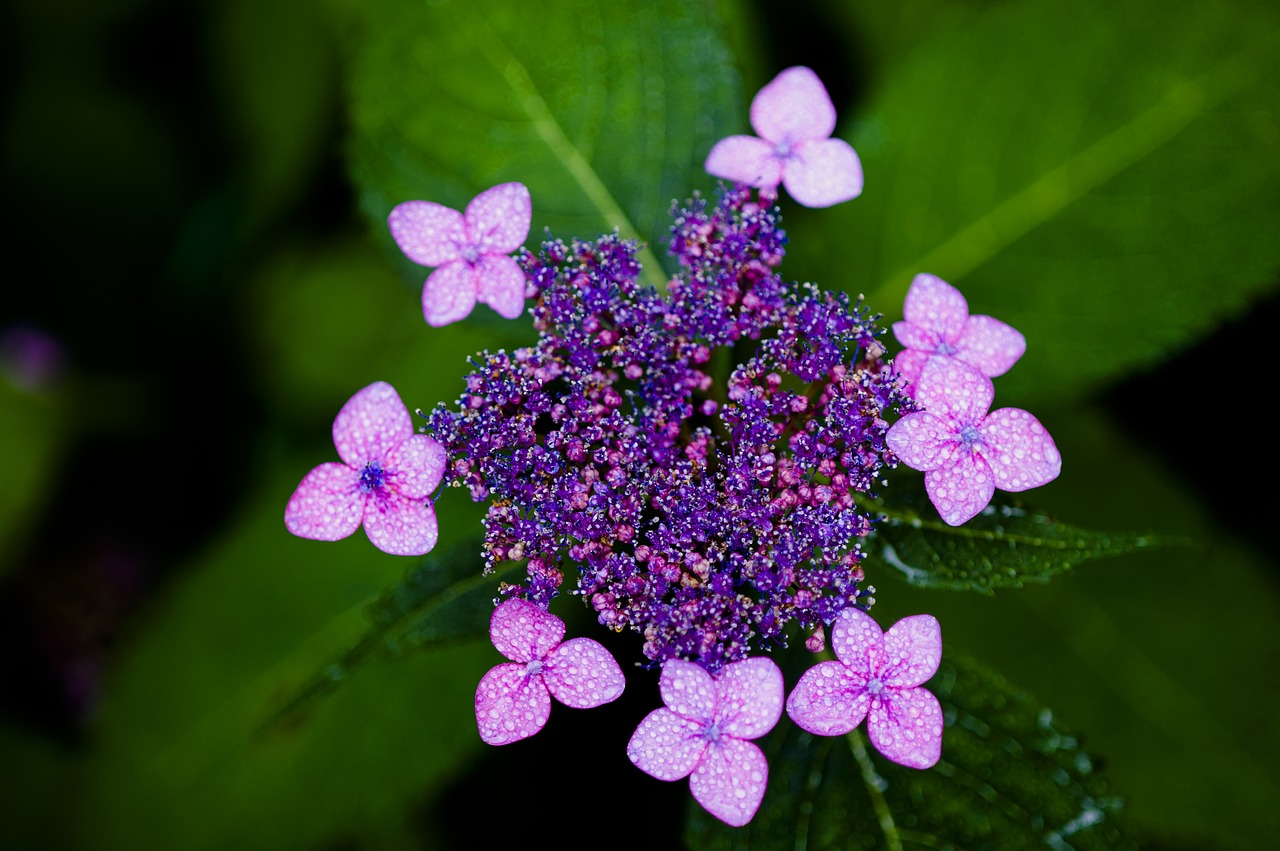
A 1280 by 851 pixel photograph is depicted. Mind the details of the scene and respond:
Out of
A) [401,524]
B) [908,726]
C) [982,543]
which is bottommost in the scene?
[908,726]

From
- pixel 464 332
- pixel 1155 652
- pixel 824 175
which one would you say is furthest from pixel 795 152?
pixel 1155 652

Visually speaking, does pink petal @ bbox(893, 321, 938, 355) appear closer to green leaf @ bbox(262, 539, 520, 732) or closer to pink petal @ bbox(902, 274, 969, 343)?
pink petal @ bbox(902, 274, 969, 343)

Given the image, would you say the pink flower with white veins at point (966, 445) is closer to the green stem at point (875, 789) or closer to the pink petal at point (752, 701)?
the pink petal at point (752, 701)

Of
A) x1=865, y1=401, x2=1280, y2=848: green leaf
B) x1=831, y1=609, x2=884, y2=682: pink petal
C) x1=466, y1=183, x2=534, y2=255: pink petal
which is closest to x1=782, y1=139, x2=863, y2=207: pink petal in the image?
x1=466, y1=183, x2=534, y2=255: pink petal

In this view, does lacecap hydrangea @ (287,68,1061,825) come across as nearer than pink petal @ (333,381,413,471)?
Yes

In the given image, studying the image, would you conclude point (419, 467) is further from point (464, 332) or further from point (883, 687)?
point (464, 332)

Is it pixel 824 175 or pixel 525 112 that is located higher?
pixel 525 112

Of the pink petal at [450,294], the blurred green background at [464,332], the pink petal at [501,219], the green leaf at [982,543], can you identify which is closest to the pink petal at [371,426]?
the pink petal at [450,294]
